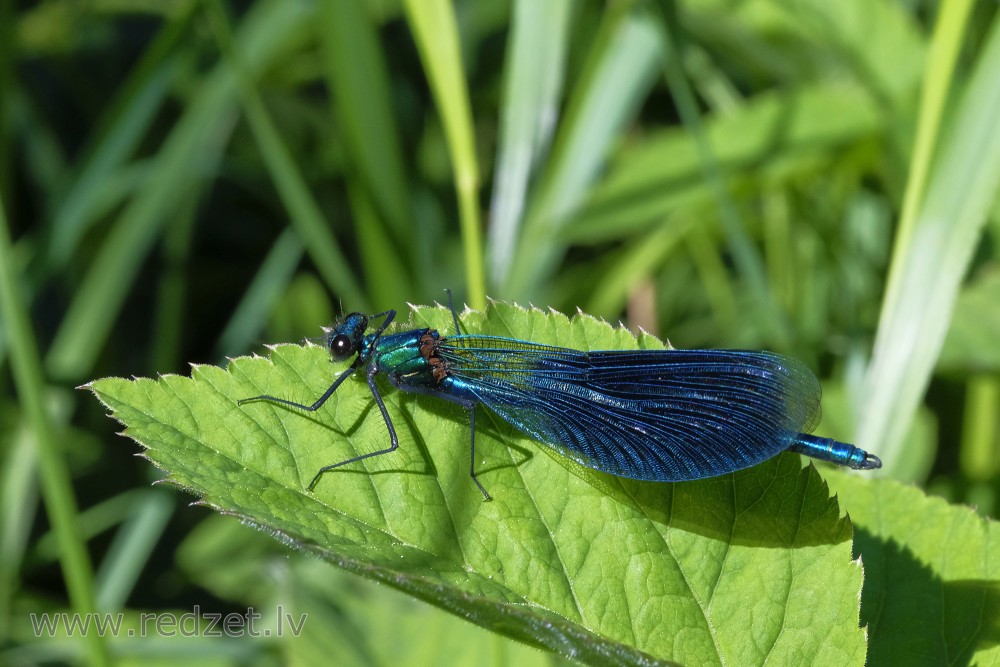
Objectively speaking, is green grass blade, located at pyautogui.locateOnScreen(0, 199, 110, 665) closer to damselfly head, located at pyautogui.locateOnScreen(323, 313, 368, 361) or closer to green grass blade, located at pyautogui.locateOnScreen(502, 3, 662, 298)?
damselfly head, located at pyautogui.locateOnScreen(323, 313, 368, 361)

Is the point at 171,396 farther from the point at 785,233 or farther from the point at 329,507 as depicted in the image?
the point at 785,233

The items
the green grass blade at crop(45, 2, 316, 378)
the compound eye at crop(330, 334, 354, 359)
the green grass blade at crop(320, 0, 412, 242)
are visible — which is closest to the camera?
the compound eye at crop(330, 334, 354, 359)

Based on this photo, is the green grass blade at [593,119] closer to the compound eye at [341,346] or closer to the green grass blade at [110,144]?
the compound eye at [341,346]

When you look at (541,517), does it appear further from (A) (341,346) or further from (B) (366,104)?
(B) (366,104)

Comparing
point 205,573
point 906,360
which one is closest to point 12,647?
point 205,573

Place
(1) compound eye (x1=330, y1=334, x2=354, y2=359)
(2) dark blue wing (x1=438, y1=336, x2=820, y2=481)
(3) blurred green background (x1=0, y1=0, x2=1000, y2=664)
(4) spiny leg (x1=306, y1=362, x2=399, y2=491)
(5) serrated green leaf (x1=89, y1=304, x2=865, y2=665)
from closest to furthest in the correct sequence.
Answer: (5) serrated green leaf (x1=89, y1=304, x2=865, y2=665)
(4) spiny leg (x1=306, y1=362, x2=399, y2=491)
(2) dark blue wing (x1=438, y1=336, x2=820, y2=481)
(1) compound eye (x1=330, y1=334, x2=354, y2=359)
(3) blurred green background (x1=0, y1=0, x2=1000, y2=664)

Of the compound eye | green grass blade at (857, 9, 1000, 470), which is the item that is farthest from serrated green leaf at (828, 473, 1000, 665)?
the compound eye
